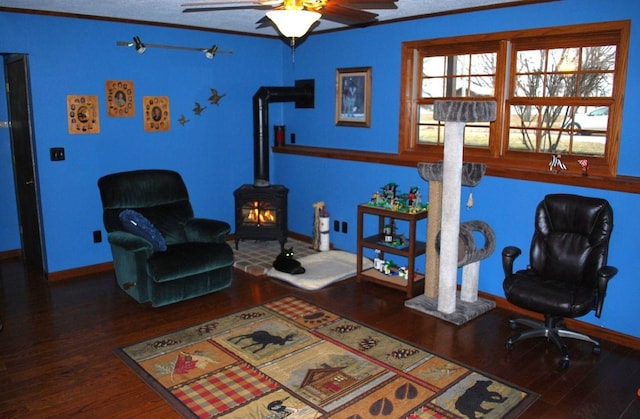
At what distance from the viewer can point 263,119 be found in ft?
18.8

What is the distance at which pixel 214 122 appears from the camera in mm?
5832

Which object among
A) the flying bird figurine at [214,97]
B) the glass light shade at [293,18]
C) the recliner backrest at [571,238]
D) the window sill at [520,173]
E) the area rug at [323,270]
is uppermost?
the glass light shade at [293,18]

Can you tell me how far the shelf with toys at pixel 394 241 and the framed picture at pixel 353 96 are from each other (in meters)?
0.97

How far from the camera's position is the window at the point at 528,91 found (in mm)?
3787

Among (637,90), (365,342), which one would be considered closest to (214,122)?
(365,342)

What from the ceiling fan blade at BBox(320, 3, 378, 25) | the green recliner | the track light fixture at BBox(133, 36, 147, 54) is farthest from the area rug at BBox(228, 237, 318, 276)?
the ceiling fan blade at BBox(320, 3, 378, 25)

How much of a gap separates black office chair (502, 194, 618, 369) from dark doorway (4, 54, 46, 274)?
4.20 meters

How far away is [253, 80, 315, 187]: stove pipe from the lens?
5719 mm

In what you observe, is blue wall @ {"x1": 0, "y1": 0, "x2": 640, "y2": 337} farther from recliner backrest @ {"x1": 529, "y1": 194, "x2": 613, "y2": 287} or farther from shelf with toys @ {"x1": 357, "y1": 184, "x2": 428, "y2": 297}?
shelf with toys @ {"x1": 357, "y1": 184, "x2": 428, "y2": 297}

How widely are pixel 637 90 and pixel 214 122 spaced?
4.05 metres

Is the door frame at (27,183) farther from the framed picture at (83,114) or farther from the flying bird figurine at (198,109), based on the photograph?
the flying bird figurine at (198,109)

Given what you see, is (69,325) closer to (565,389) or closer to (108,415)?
(108,415)

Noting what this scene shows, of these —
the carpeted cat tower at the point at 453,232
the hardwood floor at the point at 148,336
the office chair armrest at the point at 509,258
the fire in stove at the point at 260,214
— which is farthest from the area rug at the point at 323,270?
the office chair armrest at the point at 509,258

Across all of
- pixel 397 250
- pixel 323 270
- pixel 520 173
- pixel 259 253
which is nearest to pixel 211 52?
pixel 259 253
